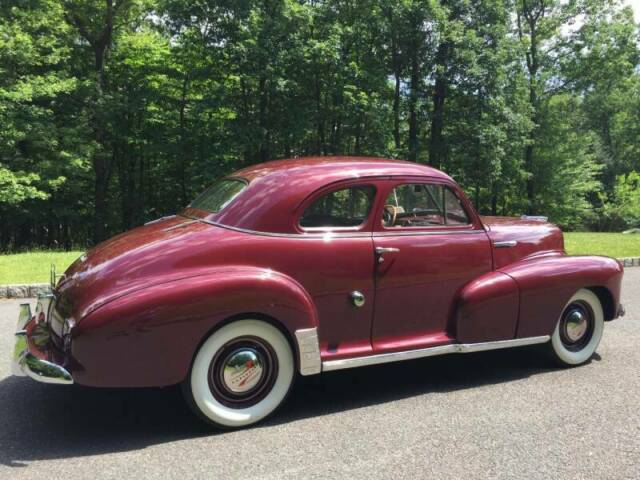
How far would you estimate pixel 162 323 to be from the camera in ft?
9.80

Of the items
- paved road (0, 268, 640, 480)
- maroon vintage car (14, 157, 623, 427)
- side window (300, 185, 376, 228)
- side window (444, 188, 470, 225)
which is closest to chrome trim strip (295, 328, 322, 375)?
maroon vintage car (14, 157, 623, 427)

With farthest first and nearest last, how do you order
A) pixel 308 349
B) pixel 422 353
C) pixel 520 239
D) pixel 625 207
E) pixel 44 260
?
pixel 625 207, pixel 44 260, pixel 520 239, pixel 422 353, pixel 308 349

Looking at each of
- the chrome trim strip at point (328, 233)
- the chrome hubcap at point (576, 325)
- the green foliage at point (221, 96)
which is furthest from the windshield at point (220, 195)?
the green foliage at point (221, 96)

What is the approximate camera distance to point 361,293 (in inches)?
143

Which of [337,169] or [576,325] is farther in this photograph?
[576,325]

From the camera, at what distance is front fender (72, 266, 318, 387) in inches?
114

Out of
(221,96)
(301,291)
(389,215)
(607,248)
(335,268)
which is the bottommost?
(607,248)

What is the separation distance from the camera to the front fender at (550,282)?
4184 millimetres

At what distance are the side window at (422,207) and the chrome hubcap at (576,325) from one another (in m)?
1.33

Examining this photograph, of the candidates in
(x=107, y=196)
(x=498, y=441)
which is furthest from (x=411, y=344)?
(x=107, y=196)

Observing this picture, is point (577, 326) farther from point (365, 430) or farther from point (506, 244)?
point (365, 430)

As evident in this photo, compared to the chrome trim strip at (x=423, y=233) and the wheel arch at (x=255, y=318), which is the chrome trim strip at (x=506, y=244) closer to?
the chrome trim strip at (x=423, y=233)

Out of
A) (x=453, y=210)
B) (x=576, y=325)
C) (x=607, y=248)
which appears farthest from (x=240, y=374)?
(x=607, y=248)

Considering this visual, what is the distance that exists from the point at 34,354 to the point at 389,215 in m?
2.62
